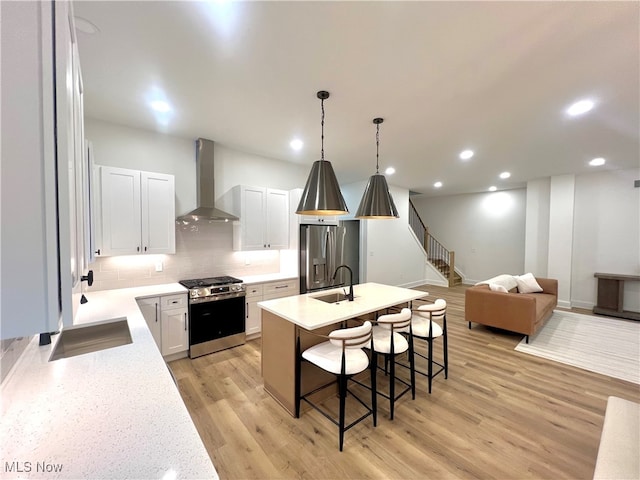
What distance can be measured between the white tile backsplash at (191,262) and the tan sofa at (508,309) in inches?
135

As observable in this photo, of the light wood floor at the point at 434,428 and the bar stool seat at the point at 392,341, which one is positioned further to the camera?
the bar stool seat at the point at 392,341

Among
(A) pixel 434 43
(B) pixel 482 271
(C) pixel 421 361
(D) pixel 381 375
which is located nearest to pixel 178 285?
(D) pixel 381 375

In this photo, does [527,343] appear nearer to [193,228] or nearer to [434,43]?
[434,43]

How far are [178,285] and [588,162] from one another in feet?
23.2

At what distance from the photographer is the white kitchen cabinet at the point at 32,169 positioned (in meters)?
0.46

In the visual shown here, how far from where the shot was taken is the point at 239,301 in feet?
11.7

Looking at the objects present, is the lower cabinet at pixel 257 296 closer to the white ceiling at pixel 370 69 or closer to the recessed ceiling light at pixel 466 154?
the white ceiling at pixel 370 69

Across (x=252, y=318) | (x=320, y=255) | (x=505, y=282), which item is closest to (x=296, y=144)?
(x=320, y=255)

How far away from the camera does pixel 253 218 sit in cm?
399

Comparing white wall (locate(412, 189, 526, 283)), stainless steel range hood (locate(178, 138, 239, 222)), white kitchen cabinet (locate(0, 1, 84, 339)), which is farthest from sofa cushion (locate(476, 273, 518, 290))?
white kitchen cabinet (locate(0, 1, 84, 339))

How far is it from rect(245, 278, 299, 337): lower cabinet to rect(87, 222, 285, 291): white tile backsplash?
1.94 feet

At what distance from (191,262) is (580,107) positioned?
194 inches

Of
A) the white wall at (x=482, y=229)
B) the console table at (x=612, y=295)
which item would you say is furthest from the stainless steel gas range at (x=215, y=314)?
the white wall at (x=482, y=229)

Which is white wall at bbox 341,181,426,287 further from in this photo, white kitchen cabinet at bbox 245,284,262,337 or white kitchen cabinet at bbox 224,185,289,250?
white kitchen cabinet at bbox 245,284,262,337
